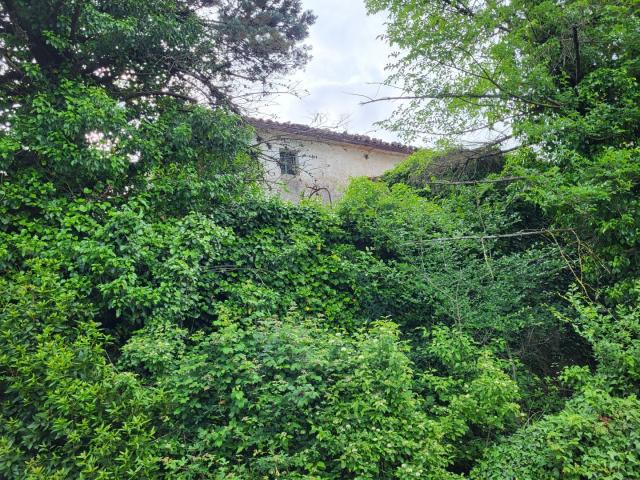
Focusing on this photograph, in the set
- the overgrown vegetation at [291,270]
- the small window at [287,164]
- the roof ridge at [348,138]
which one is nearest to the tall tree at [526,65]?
the overgrown vegetation at [291,270]

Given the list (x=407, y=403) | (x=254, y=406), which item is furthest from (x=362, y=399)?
(x=254, y=406)

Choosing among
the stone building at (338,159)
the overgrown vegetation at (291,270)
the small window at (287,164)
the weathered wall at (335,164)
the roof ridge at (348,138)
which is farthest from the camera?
the weathered wall at (335,164)

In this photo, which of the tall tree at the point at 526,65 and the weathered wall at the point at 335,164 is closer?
the tall tree at the point at 526,65

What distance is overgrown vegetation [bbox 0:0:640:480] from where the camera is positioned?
4.09 meters

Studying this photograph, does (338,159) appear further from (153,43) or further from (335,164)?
(153,43)

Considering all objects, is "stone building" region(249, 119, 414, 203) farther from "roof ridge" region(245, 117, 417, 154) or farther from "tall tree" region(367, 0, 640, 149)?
"tall tree" region(367, 0, 640, 149)

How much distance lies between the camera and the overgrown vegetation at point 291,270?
4.09m

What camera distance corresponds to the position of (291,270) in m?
7.22

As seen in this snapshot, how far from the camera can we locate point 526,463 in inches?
165

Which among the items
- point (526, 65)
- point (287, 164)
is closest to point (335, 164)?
point (287, 164)

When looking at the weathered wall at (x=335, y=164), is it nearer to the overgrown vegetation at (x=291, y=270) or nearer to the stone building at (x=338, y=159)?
the stone building at (x=338, y=159)

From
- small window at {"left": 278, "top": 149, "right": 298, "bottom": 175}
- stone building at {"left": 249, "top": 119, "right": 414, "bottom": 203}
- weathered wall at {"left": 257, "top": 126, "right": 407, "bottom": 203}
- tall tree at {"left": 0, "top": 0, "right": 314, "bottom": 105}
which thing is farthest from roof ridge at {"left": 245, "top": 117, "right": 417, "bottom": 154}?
tall tree at {"left": 0, "top": 0, "right": 314, "bottom": 105}

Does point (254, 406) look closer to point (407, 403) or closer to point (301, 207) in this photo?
point (407, 403)

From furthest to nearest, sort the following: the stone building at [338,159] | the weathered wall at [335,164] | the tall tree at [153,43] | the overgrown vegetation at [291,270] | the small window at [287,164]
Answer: the weathered wall at [335,164]
the stone building at [338,159]
the small window at [287,164]
the tall tree at [153,43]
the overgrown vegetation at [291,270]
